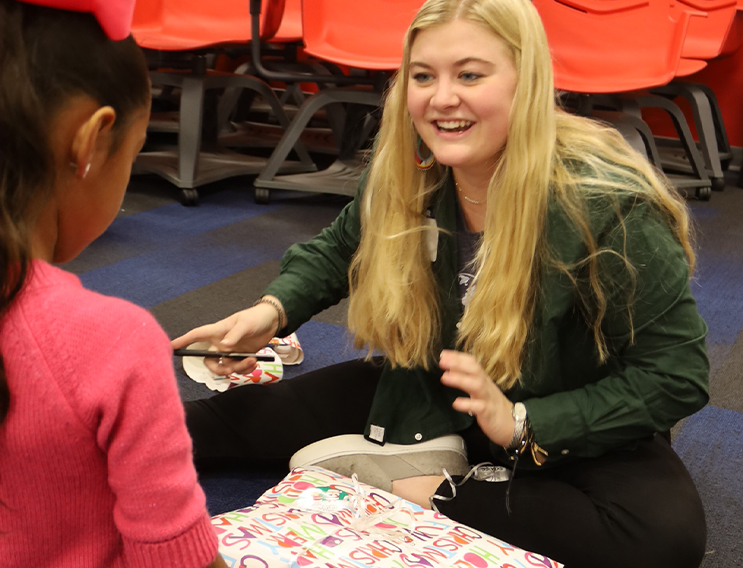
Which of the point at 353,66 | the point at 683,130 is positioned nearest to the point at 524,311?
the point at 353,66

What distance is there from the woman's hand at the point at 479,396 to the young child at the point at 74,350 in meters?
0.44

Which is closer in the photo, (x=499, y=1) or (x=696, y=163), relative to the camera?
(x=499, y=1)

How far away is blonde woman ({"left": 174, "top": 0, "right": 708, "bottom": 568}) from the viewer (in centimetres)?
102

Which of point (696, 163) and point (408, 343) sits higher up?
point (408, 343)

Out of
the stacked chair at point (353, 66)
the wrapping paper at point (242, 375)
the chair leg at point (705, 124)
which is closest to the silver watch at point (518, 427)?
the wrapping paper at point (242, 375)

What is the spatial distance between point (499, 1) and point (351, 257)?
0.50 m

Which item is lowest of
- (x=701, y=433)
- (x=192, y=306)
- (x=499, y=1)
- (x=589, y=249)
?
(x=192, y=306)

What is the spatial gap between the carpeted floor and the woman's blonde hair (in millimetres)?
349

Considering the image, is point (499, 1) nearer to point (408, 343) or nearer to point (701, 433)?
point (408, 343)

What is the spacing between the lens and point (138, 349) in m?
0.51

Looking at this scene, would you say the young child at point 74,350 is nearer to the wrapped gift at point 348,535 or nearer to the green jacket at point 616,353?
the wrapped gift at point 348,535

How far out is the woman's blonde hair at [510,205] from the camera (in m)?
1.02

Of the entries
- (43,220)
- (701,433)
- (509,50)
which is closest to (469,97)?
(509,50)

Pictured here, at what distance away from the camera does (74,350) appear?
49cm
